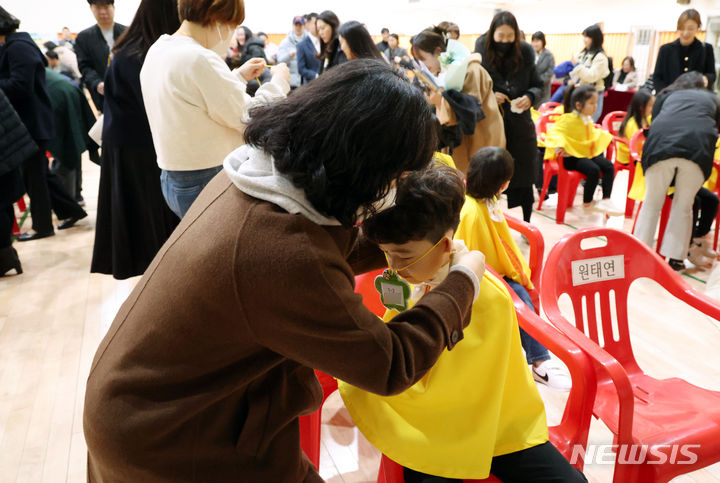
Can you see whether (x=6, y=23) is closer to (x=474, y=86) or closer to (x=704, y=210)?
(x=474, y=86)

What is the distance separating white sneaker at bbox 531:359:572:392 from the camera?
2.17 m

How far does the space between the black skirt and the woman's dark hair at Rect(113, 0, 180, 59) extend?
1.51 feet

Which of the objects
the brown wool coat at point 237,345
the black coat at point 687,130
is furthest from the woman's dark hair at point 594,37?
the brown wool coat at point 237,345

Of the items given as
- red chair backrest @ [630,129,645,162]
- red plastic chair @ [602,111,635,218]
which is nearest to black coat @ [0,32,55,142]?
red chair backrest @ [630,129,645,162]

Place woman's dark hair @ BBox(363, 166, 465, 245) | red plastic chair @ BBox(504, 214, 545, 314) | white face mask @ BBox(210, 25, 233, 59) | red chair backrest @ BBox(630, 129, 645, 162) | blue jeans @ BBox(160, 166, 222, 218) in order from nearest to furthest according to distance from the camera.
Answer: woman's dark hair @ BBox(363, 166, 465, 245) < white face mask @ BBox(210, 25, 233, 59) < blue jeans @ BBox(160, 166, 222, 218) < red plastic chair @ BBox(504, 214, 545, 314) < red chair backrest @ BBox(630, 129, 645, 162)

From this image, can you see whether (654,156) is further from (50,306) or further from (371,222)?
(50,306)

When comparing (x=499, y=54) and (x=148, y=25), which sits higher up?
(x=148, y=25)

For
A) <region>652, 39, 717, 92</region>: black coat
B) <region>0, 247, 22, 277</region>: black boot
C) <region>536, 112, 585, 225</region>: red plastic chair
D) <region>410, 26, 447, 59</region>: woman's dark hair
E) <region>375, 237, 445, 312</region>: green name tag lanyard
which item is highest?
<region>410, 26, 447, 59</region>: woman's dark hair

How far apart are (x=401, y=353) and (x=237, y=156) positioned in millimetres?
401

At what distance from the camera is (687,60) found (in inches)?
195

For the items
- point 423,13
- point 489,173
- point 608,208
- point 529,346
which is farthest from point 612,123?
point 423,13

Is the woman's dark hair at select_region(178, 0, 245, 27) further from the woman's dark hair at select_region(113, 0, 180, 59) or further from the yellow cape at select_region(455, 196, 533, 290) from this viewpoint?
the yellow cape at select_region(455, 196, 533, 290)

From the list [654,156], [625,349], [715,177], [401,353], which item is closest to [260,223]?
[401,353]

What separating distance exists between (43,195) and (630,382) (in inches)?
158
